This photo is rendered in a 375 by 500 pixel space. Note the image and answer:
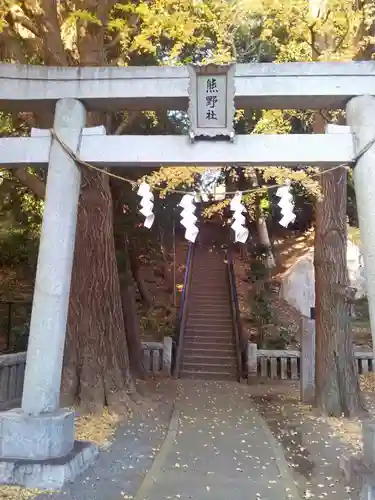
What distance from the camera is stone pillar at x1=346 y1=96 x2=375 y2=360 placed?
20.2ft

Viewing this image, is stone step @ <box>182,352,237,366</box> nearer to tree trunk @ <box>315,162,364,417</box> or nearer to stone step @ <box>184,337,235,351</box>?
stone step @ <box>184,337,235,351</box>

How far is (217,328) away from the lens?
17.1 m

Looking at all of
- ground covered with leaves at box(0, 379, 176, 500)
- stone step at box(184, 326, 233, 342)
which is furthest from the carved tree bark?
stone step at box(184, 326, 233, 342)

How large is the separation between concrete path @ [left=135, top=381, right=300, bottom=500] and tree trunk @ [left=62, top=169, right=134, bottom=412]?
4.98 ft

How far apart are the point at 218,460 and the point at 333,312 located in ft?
14.2

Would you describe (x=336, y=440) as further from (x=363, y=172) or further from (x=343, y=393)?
(x=363, y=172)

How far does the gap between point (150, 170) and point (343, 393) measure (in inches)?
296

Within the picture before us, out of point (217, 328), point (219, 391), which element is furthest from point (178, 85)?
point (217, 328)

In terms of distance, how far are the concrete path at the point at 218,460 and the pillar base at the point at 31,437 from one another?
1.14 m

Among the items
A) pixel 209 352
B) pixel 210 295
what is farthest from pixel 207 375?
pixel 210 295

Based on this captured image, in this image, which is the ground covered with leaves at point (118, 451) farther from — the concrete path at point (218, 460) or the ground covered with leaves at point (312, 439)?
the ground covered with leaves at point (312, 439)

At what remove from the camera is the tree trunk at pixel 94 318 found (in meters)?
9.85

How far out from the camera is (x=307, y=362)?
1138 centimetres

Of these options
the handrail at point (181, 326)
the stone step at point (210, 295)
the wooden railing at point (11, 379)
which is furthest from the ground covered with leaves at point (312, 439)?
the stone step at point (210, 295)
